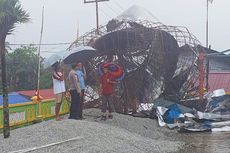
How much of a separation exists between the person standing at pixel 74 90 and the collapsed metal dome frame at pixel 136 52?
2.94 metres

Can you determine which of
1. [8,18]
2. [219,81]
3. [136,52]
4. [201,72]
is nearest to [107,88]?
[136,52]

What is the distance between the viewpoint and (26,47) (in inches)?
1623

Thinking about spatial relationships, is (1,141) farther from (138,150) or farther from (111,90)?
(111,90)

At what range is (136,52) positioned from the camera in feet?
51.0

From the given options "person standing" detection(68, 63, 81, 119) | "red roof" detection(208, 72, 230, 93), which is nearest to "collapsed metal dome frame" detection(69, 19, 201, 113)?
"person standing" detection(68, 63, 81, 119)

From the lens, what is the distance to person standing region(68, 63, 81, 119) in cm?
1225

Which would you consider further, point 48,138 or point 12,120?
point 12,120

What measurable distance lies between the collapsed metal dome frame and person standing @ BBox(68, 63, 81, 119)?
2937mm

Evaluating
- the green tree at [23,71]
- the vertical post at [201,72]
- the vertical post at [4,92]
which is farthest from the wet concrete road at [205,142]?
the green tree at [23,71]

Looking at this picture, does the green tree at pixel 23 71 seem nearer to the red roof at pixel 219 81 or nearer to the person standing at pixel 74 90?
the red roof at pixel 219 81

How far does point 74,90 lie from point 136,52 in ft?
12.6

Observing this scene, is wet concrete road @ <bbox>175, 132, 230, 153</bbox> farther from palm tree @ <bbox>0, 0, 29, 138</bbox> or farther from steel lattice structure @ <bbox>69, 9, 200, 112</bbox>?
palm tree @ <bbox>0, 0, 29, 138</bbox>

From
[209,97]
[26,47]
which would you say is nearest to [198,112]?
[209,97]

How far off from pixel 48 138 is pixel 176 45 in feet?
26.0
